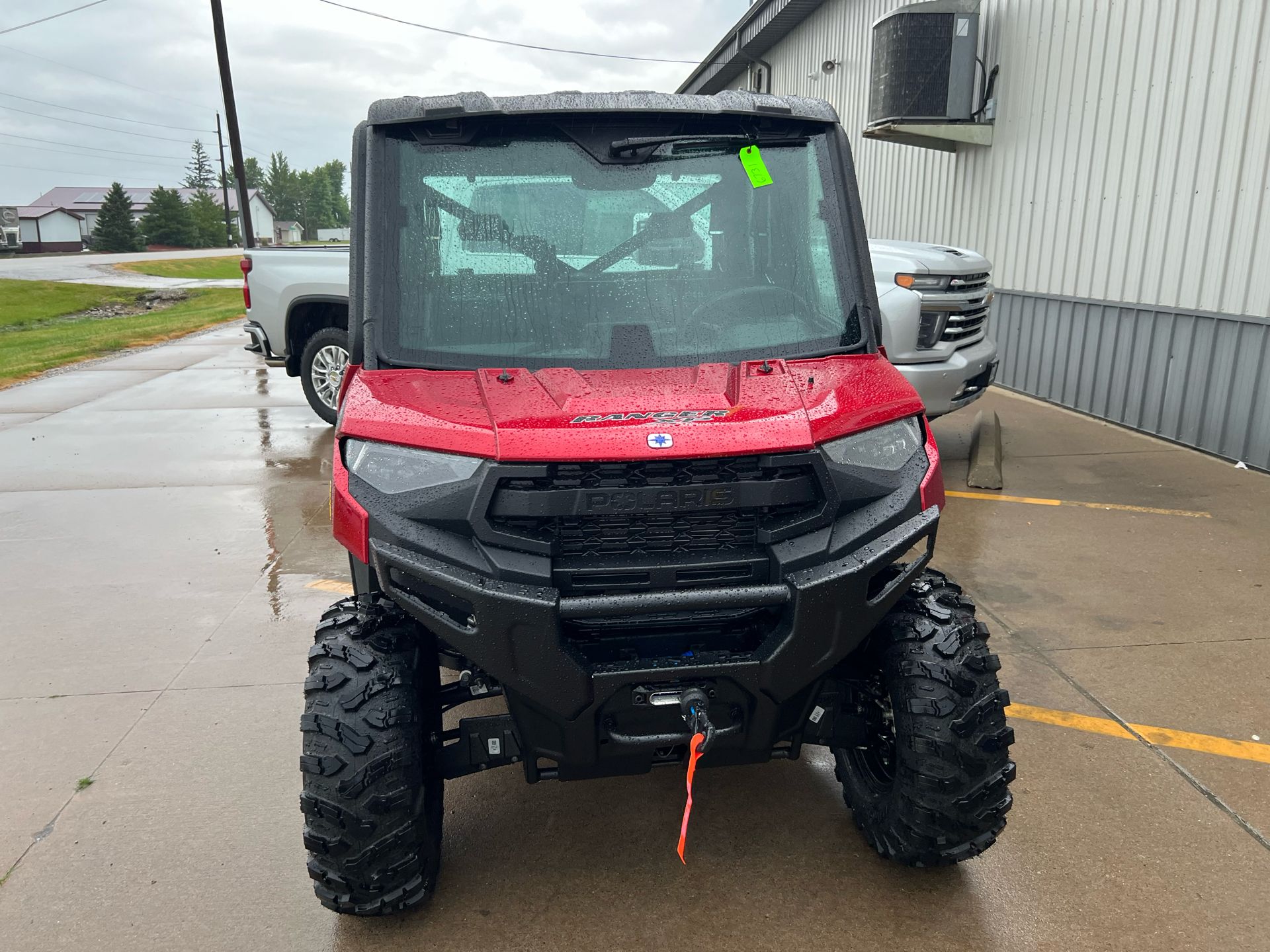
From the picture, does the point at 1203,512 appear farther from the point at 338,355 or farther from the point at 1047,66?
the point at 338,355

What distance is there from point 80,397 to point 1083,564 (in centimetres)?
1112

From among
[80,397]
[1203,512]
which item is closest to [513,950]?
[1203,512]

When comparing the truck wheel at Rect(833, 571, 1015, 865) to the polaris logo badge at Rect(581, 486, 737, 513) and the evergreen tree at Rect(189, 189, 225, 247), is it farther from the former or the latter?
the evergreen tree at Rect(189, 189, 225, 247)

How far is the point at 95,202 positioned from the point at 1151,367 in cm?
14279

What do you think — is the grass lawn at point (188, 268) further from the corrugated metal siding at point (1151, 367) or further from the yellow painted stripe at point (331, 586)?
the yellow painted stripe at point (331, 586)

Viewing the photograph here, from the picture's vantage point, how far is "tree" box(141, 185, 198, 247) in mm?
83938

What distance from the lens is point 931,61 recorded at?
11.0m

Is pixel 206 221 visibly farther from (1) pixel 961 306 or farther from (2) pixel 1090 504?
(2) pixel 1090 504

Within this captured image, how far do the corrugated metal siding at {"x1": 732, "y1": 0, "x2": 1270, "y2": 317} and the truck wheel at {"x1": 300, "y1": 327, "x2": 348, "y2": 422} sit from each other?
23.7 ft

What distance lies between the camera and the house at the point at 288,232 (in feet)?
462

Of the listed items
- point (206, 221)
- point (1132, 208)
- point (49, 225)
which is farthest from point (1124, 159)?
point (49, 225)

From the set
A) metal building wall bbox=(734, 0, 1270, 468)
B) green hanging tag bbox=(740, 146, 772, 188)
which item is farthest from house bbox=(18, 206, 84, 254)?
green hanging tag bbox=(740, 146, 772, 188)

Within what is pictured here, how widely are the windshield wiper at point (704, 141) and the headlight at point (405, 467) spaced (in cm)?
115

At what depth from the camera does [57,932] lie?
2.68 metres
